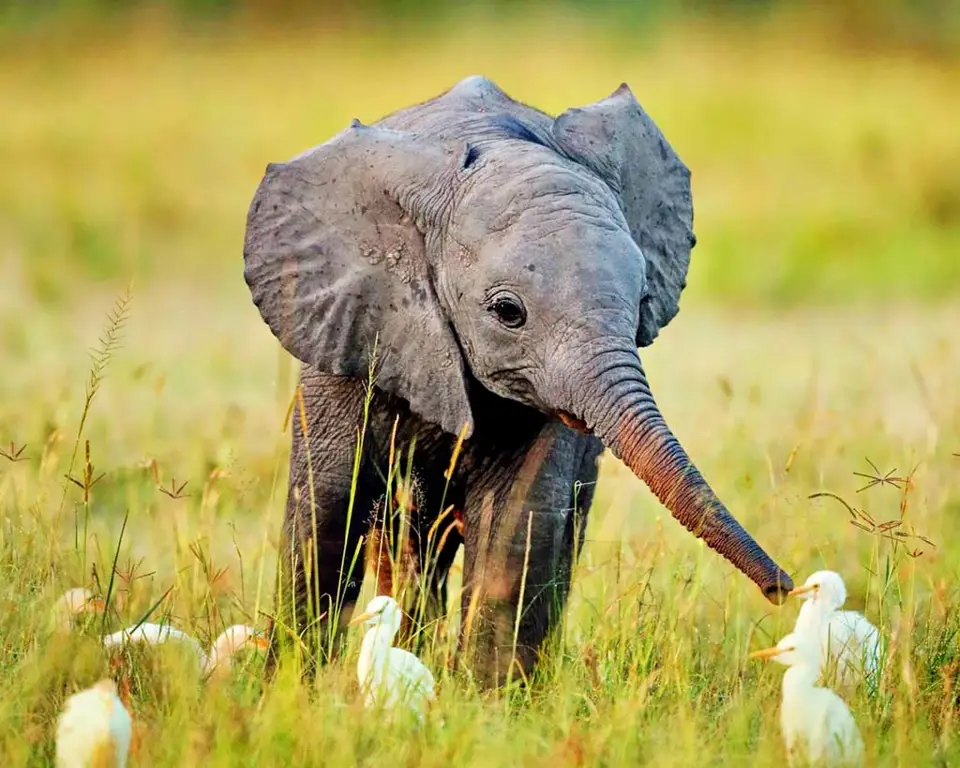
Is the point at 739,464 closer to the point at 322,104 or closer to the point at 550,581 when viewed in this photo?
the point at 550,581

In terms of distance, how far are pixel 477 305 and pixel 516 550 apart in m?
0.82

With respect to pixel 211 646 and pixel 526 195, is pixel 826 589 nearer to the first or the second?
pixel 526 195

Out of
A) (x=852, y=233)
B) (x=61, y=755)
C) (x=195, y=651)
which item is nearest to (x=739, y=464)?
(x=195, y=651)

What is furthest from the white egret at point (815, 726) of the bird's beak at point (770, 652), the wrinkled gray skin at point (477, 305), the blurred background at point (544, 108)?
the blurred background at point (544, 108)

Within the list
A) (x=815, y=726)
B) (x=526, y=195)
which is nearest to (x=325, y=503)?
(x=526, y=195)

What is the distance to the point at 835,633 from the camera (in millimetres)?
5992

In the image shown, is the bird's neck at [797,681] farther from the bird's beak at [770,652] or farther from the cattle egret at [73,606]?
the cattle egret at [73,606]

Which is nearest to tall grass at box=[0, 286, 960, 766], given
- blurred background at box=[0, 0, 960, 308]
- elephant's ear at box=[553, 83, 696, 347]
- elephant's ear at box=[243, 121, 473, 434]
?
elephant's ear at box=[243, 121, 473, 434]

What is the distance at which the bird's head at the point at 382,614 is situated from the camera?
581 centimetres

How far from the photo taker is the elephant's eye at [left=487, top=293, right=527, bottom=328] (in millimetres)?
5723

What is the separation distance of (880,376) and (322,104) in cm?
1048

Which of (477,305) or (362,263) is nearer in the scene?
(477,305)

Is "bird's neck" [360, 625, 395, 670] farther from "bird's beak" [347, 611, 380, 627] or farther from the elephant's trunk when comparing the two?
the elephant's trunk

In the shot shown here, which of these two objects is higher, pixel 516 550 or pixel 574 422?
pixel 574 422
